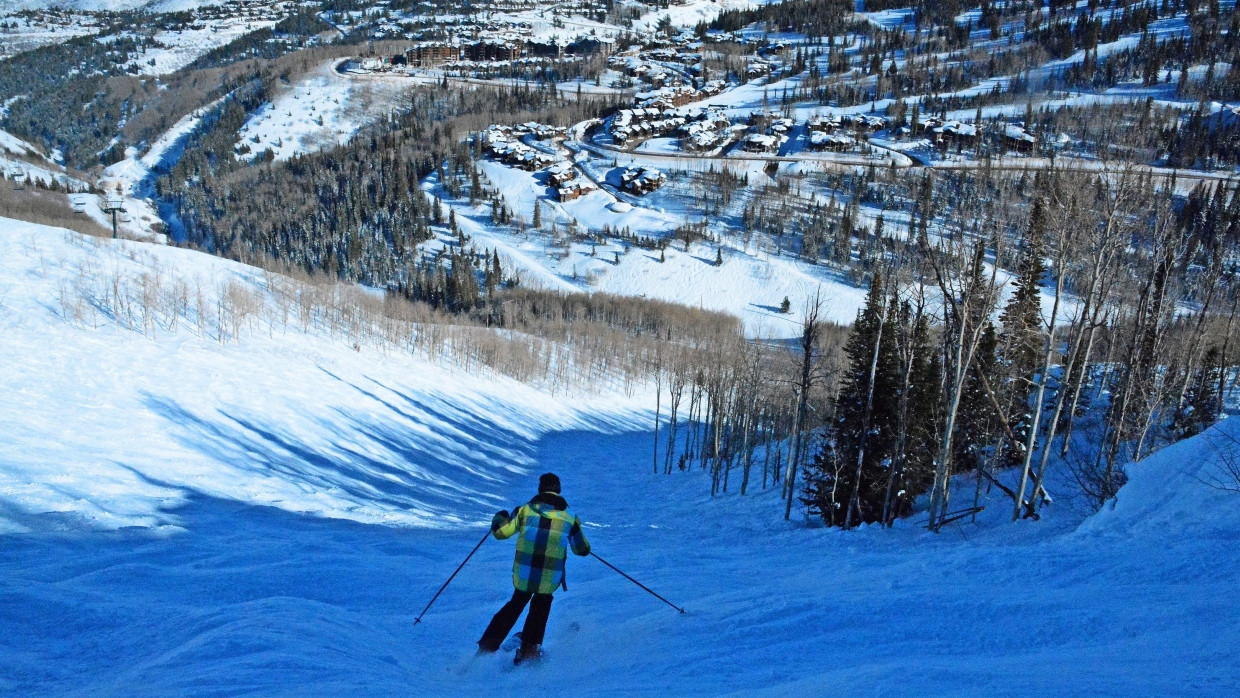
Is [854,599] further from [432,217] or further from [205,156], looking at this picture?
[205,156]

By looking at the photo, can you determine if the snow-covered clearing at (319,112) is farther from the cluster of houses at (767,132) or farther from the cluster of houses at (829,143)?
the cluster of houses at (829,143)

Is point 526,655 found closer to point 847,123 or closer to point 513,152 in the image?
point 513,152

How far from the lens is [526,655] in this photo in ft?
20.9

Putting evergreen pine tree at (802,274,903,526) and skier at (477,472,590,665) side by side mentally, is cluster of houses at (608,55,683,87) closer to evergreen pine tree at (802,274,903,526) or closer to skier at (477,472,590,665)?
evergreen pine tree at (802,274,903,526)

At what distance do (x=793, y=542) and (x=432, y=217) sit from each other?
354 feet

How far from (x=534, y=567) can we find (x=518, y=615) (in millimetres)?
544

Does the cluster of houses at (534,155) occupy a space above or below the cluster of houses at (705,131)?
below

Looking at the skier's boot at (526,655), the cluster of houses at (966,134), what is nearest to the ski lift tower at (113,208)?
the skier's boot at (526,655)

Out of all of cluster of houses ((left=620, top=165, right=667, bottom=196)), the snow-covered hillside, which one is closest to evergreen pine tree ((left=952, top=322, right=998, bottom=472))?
the snow-covered hillside

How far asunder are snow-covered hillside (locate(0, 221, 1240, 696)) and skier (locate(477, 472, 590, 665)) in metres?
0.27

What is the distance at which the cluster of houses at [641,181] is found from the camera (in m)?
118

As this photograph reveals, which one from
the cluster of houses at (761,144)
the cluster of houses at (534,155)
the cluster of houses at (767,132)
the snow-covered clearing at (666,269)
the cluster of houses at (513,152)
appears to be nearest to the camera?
the snow-covered clearing at (666,269)

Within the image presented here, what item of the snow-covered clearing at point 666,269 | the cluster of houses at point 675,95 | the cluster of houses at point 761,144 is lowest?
the snow-covered clearing at point 666,269

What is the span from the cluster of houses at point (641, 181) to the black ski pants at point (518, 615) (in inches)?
4527
